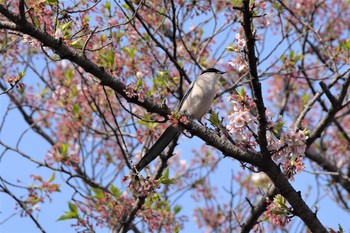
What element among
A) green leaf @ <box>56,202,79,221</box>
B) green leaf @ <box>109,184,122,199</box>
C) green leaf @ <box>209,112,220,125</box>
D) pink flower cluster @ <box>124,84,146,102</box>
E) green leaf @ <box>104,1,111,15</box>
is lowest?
green leaf @ <box>209,112,220,125</box>

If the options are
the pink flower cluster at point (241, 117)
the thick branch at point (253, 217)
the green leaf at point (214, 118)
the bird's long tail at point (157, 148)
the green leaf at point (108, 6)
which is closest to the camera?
the pink flower cluster at point (241, 117)

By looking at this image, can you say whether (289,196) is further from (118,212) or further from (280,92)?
(280,92)

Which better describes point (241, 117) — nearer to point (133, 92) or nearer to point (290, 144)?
point (290, 144)

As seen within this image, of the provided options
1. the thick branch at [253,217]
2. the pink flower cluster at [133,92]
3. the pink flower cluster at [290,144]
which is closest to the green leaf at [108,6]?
the pink flower cluster at [133,92]

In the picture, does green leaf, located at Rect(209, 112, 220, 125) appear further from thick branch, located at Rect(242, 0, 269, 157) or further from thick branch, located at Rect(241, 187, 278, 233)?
thick branch, located at Rect(241, 187, 278, 233)

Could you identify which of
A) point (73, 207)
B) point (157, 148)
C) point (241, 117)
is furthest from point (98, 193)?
point (241, 117)

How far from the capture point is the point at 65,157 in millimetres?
6324

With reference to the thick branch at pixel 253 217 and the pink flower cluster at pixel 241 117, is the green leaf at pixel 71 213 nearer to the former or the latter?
the thick branch at pixel 253 217

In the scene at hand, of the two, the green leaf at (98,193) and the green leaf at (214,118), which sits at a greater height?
the green leaf at (98,193)

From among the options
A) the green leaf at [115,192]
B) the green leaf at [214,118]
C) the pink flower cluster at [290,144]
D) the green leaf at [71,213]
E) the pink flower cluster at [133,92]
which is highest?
the green leaf at [115,192]

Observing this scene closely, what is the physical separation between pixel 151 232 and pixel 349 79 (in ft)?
9.00

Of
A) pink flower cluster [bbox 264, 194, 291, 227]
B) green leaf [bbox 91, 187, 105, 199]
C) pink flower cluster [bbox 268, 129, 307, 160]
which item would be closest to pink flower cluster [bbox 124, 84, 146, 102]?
pink flower cluster [bbox 268, 129, 307, 160]

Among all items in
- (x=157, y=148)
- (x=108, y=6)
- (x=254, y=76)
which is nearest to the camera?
A: (x=254, y=76)

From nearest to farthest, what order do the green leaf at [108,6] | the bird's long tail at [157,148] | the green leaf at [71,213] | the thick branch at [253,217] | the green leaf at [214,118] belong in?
1. the green leaf at [214,118]
2. the bird's long tail at [157,148]
3. the thick branch at [253,217]
4. the green leaf at [71,213]
5. the green leaf at [108,6]
